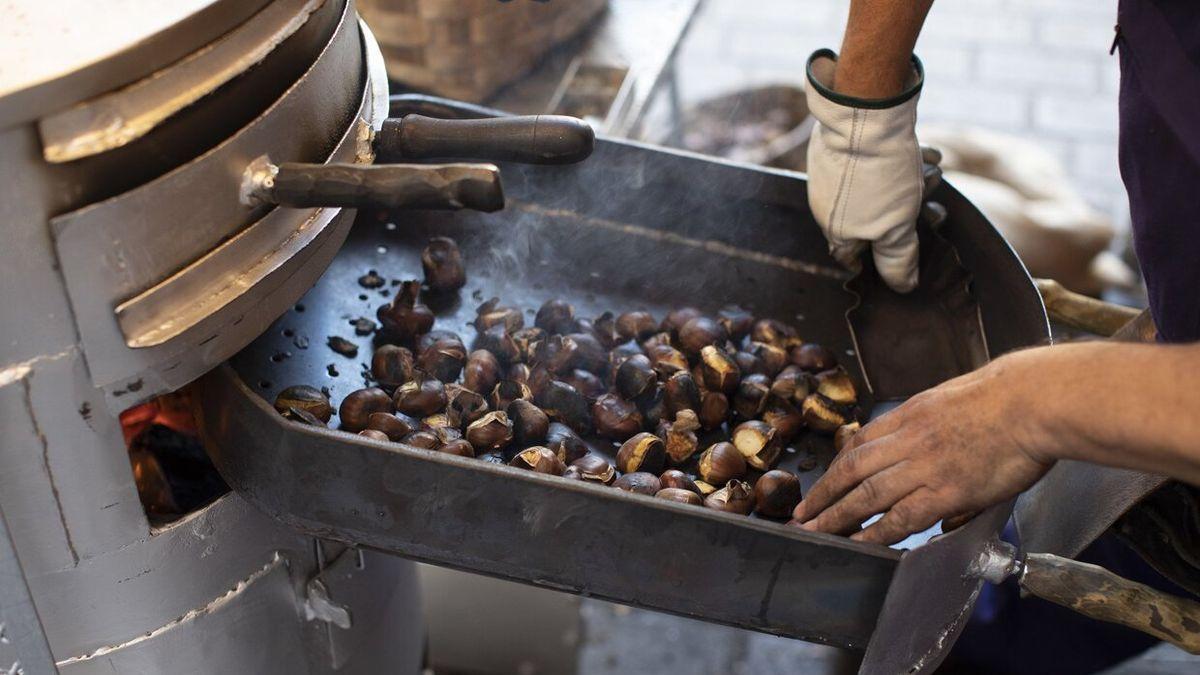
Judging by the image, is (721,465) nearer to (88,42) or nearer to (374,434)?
(374,434)

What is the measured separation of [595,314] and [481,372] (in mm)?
237

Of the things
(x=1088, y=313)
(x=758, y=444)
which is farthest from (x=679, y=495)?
(x=1088, y=313)

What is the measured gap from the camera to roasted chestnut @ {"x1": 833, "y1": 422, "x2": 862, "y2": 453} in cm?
141

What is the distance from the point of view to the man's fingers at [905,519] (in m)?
1.12

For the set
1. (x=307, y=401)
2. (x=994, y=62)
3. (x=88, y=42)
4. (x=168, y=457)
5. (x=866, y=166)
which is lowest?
(x=994, y=62)

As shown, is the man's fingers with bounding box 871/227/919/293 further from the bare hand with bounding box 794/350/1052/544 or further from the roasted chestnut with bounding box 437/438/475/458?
the roasted chestnut with bounding box 437/438/475/458

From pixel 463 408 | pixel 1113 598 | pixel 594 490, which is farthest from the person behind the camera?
pixel 463 408

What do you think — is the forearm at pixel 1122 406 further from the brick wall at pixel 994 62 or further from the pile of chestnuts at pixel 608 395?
the brick wall at pixel 994 62

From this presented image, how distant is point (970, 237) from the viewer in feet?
5.05

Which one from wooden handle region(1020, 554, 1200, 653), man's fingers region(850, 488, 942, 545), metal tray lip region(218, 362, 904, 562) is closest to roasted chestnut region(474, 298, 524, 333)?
metal tray lip region(218, 362, 904, 562)

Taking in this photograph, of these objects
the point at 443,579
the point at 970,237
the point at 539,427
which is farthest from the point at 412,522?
the point at 443,579

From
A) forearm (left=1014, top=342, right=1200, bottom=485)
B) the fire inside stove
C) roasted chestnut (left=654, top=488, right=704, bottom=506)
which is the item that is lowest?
the fire inside stove

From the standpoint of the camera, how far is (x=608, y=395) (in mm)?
1451

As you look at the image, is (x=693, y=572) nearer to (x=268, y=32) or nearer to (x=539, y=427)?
(x=539, y=427)
